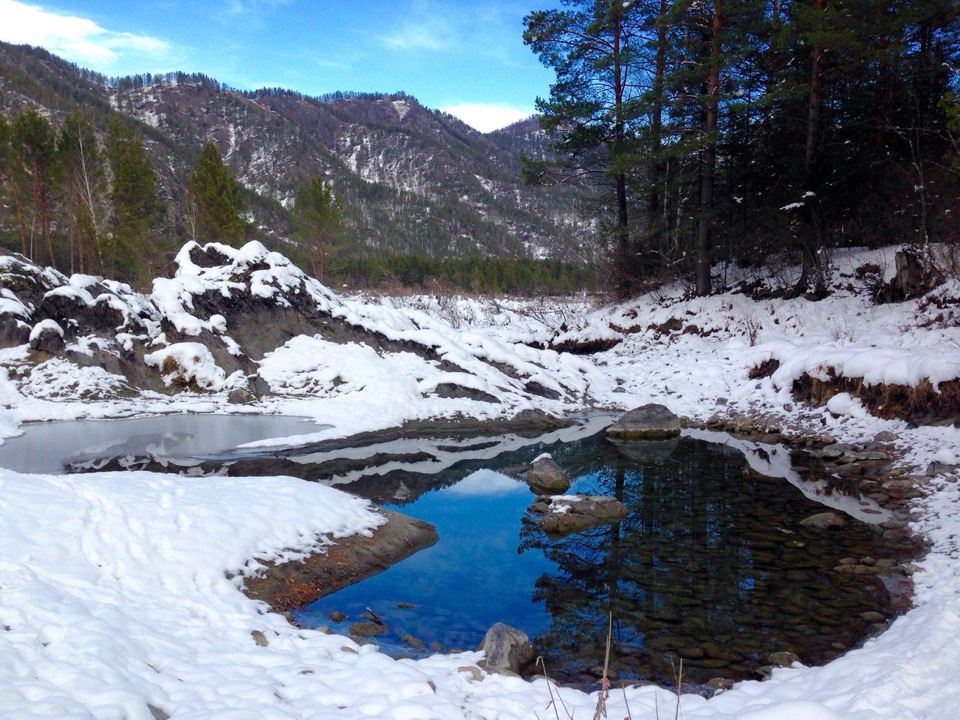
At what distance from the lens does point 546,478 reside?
979 cm

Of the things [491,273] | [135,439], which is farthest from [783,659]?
[491,273]

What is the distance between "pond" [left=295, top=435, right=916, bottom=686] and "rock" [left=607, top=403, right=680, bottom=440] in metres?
3.74

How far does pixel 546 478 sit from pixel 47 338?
1289 cm

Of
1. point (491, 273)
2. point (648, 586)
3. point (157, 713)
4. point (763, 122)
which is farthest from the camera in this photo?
point (491, 273)

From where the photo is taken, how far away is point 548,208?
189 m

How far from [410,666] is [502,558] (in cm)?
270

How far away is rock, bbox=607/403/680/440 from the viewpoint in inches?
526

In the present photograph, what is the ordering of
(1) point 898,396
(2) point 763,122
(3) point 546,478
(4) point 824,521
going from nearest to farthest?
1. (4) point 824,521
2. (3) point 546,478
3. (1) point 898,396
4. (2) point 763,122

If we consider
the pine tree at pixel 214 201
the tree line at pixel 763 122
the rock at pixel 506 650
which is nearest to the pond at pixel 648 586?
the rock at pixel 506 650

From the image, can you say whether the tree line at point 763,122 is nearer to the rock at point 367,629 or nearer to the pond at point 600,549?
the pond at point 600,549

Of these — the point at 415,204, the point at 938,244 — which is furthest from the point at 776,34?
the point at 415,204

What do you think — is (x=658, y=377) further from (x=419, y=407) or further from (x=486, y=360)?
(x=419, y=407)

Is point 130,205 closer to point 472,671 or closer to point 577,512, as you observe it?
point 577,512

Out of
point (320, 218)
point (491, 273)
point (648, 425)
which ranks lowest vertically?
point (648, 425)
